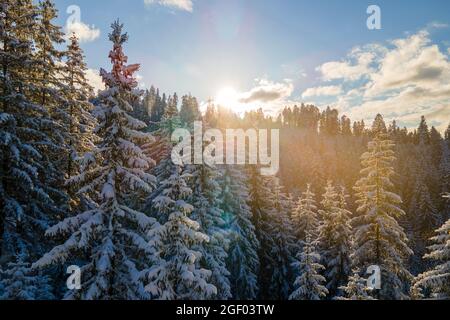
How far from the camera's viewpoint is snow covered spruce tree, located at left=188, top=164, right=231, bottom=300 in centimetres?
2302

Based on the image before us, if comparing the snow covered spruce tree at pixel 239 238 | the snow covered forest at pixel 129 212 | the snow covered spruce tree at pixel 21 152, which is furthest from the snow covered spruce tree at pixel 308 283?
the snow covered spruce tree at pixel 21 152

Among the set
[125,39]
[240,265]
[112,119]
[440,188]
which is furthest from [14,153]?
[440,188]

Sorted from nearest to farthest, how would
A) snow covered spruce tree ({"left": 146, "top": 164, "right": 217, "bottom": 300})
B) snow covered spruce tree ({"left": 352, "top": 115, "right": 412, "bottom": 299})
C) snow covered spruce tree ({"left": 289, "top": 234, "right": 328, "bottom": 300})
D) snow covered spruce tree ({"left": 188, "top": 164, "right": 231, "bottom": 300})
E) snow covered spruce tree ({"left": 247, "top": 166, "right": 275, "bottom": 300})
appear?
1. snow covered spruce tree ({"left": 146, "top": 164, "right": 217, "bottom": 300})
2. snow covered spruce tree ({"left": 352, "top": 115, "right": 412, "bottom": 299})
3. snow covered spruce tree ({"left": 188, "top": 164, "right": 231, "bottom": 300})
4. snow covered spruce tree ({"left": 289, "top": 234, "right": 328, "bottom": 300})
5. snow covered spruce tree ({"left": 247, "top": 166, "right": 275, "bottom": 300})

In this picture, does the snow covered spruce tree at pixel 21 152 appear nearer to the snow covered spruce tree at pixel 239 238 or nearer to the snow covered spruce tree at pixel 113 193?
the snow covered spruce tree at pixel 113 193

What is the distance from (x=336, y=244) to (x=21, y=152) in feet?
83.0

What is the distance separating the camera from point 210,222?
78.2ft

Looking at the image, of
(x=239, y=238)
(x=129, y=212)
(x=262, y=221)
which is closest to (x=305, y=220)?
(x=262, y=221)

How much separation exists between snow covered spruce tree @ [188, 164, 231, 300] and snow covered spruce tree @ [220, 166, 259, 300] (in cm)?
316

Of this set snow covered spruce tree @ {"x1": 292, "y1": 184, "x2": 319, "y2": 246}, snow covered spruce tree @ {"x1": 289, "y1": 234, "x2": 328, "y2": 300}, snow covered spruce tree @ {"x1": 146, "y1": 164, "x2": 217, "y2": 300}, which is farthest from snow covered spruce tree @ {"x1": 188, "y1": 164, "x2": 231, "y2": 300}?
snow covered spruce tree @ {"x1": 292, "y1": 184, "x2": 319, "y2": 246}

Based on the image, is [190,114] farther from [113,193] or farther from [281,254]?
[113,193]

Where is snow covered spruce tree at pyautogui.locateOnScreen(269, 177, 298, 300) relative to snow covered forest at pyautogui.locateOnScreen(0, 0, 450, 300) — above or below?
below

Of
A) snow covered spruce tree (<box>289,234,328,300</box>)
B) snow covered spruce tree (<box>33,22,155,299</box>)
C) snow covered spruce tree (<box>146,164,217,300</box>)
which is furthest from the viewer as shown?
snow covered spruce tree (<box>289,234,328,300</box>)

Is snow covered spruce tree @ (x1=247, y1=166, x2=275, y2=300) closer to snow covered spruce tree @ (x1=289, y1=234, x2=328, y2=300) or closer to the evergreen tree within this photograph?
the evergreen tree
